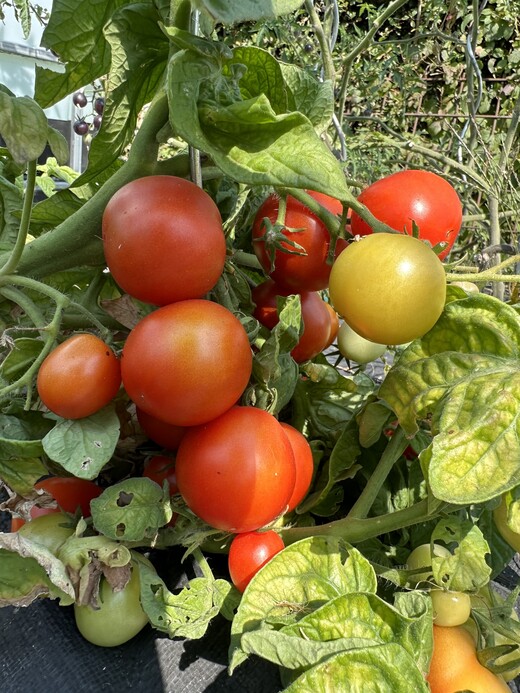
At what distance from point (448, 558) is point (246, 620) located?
0.17m

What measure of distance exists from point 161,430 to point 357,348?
333 mm

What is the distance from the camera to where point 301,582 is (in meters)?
0.45

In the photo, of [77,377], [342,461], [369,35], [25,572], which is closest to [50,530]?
[25,572]

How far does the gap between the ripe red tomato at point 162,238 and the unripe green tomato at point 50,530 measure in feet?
0.70

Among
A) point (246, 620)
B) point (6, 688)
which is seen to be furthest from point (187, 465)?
point (6, 688)

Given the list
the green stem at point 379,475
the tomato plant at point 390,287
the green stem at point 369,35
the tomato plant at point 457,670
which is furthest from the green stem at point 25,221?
the green stem at point 369,35

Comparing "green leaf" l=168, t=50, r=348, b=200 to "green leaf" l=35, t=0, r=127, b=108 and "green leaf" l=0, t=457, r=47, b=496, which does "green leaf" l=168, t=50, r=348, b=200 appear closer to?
"green leaf" l=35, t=0, r=127, b=108

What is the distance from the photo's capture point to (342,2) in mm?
2748

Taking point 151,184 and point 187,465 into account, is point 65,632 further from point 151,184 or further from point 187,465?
point 151,184

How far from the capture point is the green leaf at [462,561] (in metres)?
0.45

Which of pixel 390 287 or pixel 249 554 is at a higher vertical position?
pixel 390 287

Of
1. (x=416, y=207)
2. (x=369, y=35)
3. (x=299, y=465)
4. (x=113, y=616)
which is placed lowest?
(x=113, y=616)

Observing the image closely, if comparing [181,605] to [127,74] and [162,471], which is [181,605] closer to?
[162,471]

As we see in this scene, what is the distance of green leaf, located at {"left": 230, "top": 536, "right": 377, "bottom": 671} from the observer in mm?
433
